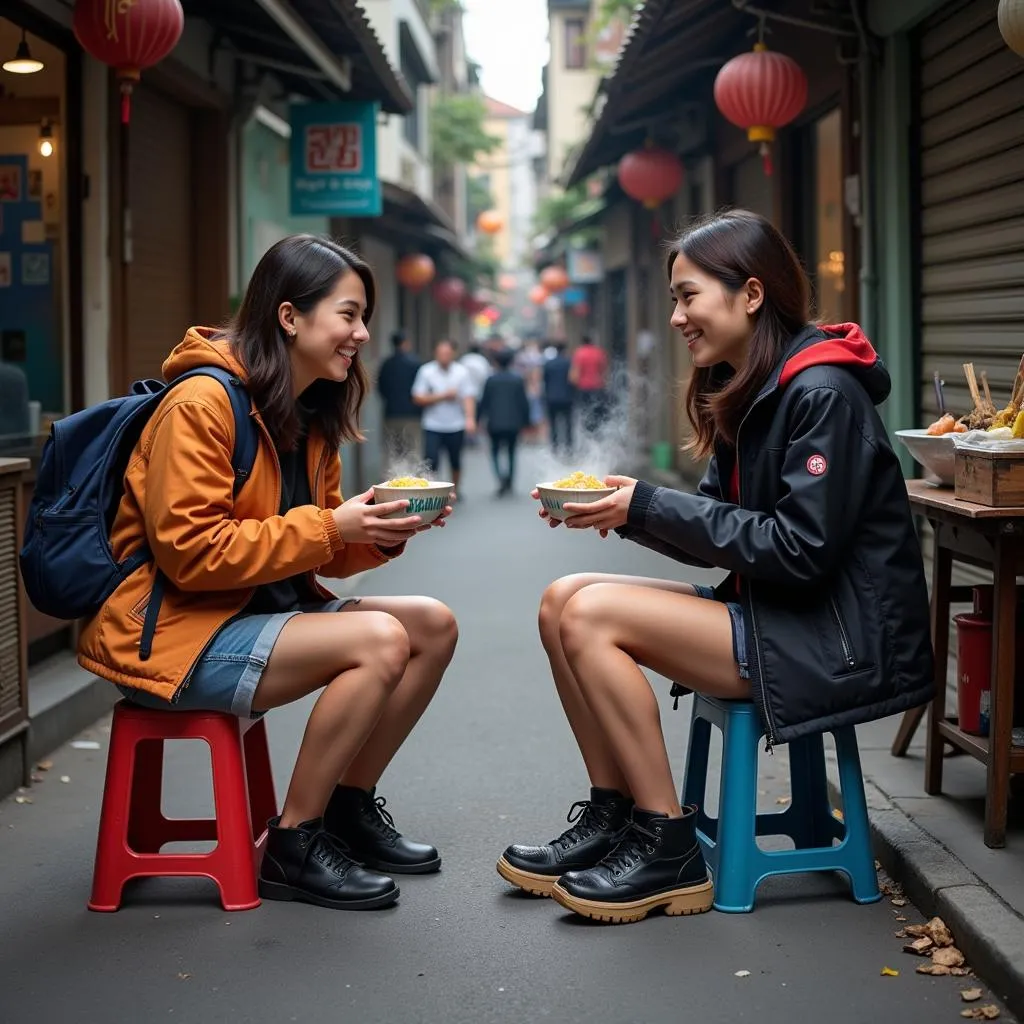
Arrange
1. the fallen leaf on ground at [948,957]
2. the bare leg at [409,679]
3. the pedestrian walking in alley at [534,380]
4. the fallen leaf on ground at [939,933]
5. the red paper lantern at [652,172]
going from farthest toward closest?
the pedestrian walking in alley at [534,380] < the red paper lantern at [652,172] < the bare leg at [409,679] < the fallen leaf on ground at [939,933] < the fallen leaf on ground at [948,957]

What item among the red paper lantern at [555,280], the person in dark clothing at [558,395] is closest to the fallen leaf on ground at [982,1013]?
the person in dark clothing at [558,395]

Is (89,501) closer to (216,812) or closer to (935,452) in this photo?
(216,812)

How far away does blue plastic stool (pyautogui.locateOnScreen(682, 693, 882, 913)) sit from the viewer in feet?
13.9

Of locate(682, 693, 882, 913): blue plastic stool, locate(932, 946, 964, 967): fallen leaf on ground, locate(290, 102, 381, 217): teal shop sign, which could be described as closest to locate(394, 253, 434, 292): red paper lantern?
locate(290, 102, 381, 217): teal shop sign

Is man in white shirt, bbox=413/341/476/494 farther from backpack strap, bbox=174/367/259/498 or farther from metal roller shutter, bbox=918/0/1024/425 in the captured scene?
backpack strap, bbox=174/367/259/498

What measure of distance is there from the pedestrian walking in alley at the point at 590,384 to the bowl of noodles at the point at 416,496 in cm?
2198

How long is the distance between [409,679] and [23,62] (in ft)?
14.5

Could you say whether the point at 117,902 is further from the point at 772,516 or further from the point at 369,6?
the point at 369,6

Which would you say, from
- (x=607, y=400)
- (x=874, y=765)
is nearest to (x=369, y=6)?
(x=607, y=400)

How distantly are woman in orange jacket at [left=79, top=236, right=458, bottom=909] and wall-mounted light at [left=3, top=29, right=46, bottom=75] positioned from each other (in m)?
3.53

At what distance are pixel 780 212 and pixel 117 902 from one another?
854cm

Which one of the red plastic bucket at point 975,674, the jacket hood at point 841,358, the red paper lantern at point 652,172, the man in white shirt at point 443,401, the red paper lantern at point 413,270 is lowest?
the red plastic bucket at point 975,674

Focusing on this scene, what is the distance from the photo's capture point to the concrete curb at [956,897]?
371cm

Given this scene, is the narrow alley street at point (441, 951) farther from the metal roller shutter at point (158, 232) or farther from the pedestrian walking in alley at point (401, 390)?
the pedestrian walking in alley at point (401, 390)
